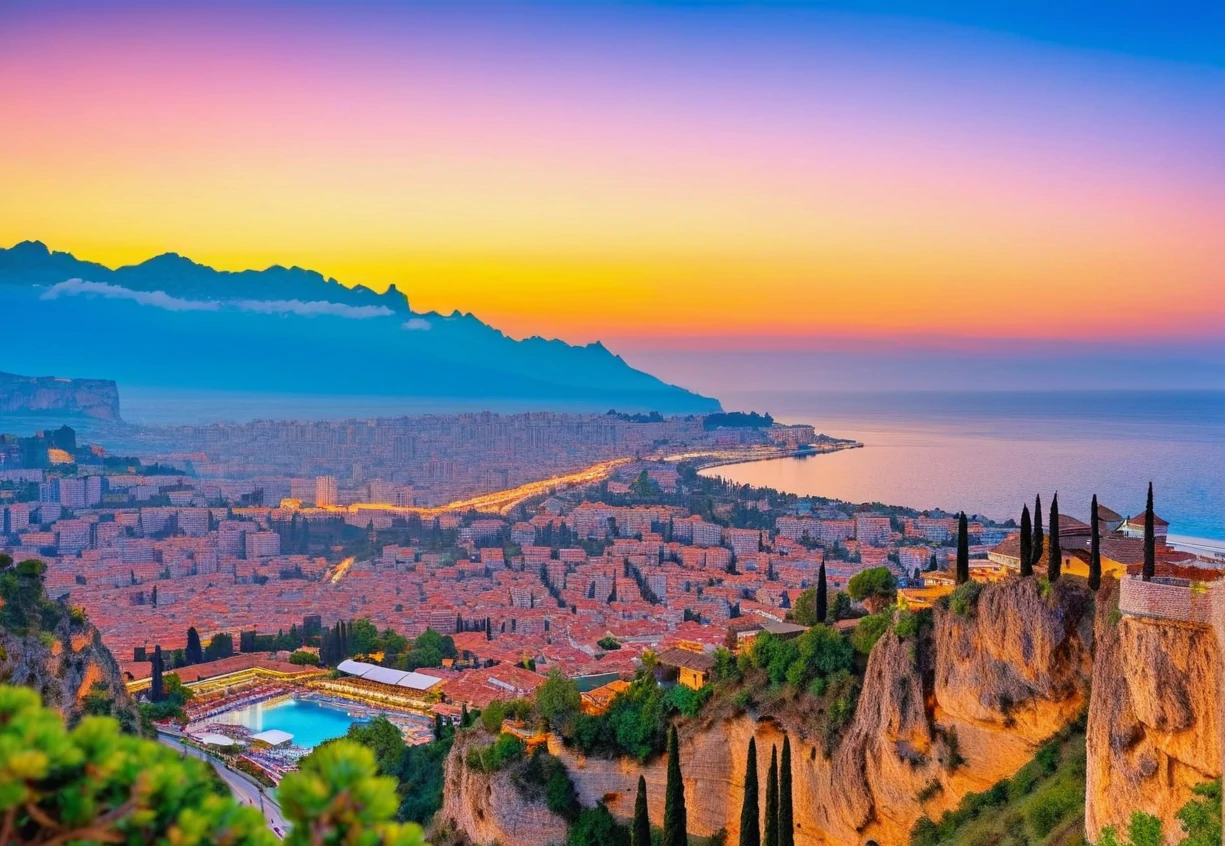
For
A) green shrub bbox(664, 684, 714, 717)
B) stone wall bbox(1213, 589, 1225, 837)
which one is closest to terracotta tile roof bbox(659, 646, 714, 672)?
green shrub bbox(664, 684, 714, 717)

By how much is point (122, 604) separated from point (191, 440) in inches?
1582

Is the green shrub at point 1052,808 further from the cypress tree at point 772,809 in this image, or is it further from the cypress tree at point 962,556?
the cypress tree at point 962,556

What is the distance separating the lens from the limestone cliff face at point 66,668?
12141 mm

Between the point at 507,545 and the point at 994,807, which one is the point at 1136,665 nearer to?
the point at 994,807

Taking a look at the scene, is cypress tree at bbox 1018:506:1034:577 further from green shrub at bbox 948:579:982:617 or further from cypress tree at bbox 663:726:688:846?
Result: cypress tree at bbox 663:726:688:846

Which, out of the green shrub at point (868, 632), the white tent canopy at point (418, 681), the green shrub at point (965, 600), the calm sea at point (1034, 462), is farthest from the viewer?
the calm sea at point (1034, 462)

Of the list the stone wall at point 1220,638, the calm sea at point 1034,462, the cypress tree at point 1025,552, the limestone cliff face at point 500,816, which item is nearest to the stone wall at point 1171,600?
the stone wall at point 1220,638

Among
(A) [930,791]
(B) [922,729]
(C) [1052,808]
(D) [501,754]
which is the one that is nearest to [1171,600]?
(C) [1052,808]

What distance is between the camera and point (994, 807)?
973 centimetres

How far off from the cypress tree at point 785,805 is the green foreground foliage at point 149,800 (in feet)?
27.6

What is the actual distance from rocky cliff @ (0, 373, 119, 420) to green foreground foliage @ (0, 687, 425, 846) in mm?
78477

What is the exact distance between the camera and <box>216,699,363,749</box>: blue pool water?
20609 mm

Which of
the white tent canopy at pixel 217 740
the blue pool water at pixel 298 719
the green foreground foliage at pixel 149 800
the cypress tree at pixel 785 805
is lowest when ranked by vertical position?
the blue pool water at pixel 298 719

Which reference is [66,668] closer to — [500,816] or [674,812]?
[500,816]
